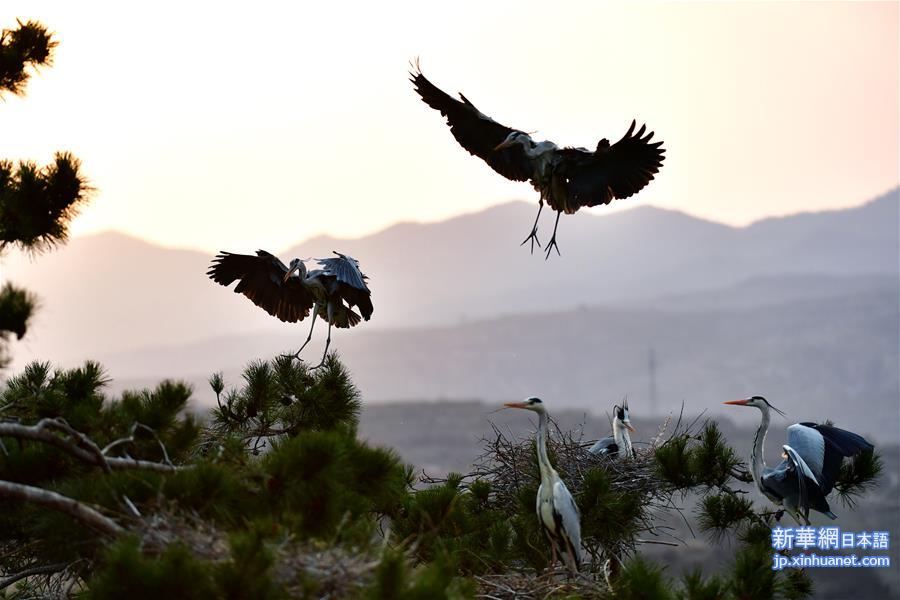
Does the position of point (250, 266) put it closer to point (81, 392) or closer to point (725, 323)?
point (81, 392)

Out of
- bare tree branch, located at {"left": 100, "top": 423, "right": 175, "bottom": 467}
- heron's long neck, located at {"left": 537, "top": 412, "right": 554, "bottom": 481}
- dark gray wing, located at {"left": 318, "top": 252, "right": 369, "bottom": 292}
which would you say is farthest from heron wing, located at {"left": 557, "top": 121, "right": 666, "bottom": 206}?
bare tree branch, located at {"left": 100, "top": 423, "right": 175, "bottom": 467}

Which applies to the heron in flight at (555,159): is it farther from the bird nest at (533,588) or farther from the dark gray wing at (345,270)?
the bird nest at (533,588)

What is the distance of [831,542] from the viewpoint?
10.8 meters

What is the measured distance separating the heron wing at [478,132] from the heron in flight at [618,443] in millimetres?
2595

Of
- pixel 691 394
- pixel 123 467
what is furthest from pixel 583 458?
pixel 691 394

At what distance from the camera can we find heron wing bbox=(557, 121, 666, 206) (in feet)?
35.9

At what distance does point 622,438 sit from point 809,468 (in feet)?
7.18

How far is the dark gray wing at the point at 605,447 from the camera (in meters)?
11.1

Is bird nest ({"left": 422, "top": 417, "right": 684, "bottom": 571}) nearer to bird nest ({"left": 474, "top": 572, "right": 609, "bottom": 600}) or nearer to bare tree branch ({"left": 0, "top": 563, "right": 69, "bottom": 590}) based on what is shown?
bird nest ({"left": 474, "top": 572, "right": 609, "bottom": 600})

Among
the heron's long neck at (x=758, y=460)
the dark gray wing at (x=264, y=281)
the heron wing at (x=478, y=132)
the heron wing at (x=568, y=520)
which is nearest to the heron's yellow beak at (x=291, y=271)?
the dark gray wing at (x=264, y=281)

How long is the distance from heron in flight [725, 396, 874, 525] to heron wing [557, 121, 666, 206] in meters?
2.75

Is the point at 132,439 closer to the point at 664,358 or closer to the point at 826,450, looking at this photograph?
the point at 826,450

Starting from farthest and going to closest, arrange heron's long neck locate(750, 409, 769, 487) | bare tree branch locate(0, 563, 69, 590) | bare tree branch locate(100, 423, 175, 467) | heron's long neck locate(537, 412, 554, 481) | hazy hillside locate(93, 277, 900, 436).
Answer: hazy hillside locate(93, 277, 900, 436) < heron's long neck locate(750, 409, 769, 487) < heron's long neck locate(537, 412, 554, 481) < bare tree branch locate(0, 563, 69, 590) < bare tree branch locate(100, 423, 175, 467)

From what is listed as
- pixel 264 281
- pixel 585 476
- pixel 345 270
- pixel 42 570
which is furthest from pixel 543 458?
pixel 264 281
